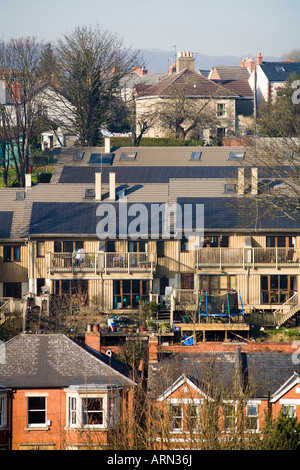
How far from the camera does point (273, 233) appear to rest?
164 feet

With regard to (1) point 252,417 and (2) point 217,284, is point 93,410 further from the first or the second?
(2) point 217,284

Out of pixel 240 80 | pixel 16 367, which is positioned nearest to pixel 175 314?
pixel 16 367

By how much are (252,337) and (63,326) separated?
896 centimetres

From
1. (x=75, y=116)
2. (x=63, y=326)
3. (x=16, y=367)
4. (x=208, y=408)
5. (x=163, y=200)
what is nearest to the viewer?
(x=208, y=408)

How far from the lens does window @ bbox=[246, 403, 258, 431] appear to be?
29812 millimetres

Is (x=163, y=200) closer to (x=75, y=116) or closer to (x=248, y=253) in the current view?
(x=248, y=253)

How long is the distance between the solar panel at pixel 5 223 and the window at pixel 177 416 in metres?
21.2

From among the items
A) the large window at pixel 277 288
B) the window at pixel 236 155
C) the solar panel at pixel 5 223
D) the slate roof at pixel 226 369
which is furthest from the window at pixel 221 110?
the slate roof at pixel 226 369

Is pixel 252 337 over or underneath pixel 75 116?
underneath

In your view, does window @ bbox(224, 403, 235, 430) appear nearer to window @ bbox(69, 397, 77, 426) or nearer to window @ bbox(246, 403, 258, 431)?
window @ bbox(246, 403, 258, 431)

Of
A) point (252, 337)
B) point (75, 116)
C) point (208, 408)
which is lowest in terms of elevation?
point (252, 337)

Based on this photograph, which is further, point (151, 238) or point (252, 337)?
point (151, 238)

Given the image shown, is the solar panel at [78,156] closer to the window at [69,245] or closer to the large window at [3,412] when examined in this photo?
the window at [69,245]

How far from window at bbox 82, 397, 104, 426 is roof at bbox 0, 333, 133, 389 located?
→ 1.86 ft
